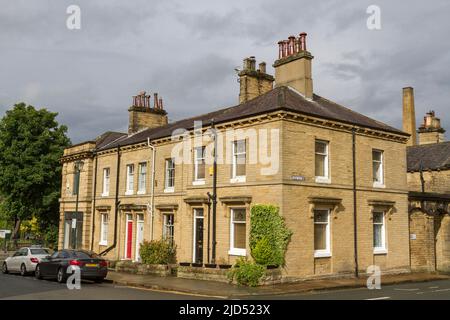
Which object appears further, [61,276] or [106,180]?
[106,180]

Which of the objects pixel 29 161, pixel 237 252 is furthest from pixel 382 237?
pixel 29 161

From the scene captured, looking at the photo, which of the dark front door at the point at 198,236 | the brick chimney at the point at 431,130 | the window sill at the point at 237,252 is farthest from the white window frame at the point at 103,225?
the brick chimney at the point at 431,130

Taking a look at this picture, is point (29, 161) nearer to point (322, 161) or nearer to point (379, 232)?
point (322, 161)

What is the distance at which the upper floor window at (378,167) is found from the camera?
24.2m

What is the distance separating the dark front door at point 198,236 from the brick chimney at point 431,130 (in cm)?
2550

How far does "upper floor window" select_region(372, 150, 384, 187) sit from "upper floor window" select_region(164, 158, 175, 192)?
1082 centimetres

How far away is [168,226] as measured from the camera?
26.3 metres

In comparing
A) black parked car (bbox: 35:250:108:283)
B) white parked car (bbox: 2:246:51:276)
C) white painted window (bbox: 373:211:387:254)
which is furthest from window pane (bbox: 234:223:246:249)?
white parked car (bbox: 2:246:51:276)

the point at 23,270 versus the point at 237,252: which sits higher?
the point at 237,252

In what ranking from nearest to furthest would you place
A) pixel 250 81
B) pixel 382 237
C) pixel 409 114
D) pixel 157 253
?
pixel 157 253
pixel 382 237
pixel 250 81
pixel 409 114

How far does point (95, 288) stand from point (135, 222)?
1057cm

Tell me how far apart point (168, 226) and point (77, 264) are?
23.0ft

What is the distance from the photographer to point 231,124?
876 inches
